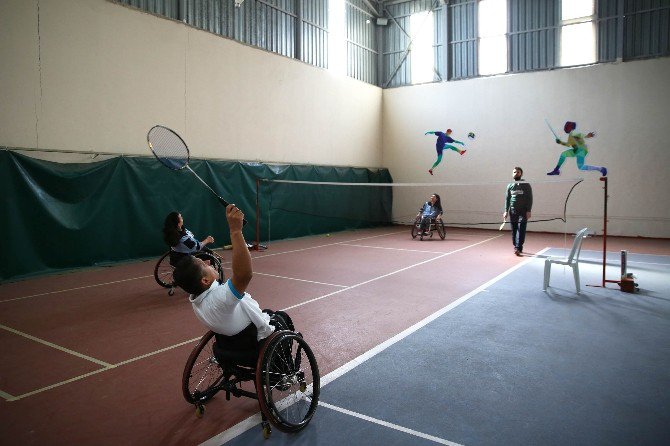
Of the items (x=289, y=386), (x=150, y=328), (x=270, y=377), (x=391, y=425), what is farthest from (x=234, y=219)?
(x=150, y=328)

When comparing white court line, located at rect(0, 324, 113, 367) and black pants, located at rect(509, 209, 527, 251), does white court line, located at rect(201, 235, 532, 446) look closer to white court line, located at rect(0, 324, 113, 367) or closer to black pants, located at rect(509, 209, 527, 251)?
white court line, located at rect(0, 324, 113, 367)

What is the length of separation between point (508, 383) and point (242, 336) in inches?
85.5

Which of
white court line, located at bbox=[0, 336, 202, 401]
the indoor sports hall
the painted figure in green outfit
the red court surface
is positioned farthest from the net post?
the painted figure in green outfit

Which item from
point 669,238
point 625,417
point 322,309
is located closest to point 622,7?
point 669,238

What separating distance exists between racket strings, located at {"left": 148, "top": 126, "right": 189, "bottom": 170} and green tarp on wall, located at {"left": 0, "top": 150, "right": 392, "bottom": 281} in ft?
14.0

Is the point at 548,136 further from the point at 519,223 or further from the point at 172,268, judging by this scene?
the point at 172,268

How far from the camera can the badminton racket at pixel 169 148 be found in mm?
5266

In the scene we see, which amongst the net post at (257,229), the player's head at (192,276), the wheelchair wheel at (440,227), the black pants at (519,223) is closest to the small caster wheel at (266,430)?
the player's head at (192,276)

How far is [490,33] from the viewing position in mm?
16344

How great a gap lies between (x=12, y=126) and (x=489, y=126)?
13.9 meters

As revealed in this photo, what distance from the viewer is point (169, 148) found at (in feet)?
18.3

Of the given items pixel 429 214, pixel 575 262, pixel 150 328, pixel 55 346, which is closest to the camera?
pixel 55 346

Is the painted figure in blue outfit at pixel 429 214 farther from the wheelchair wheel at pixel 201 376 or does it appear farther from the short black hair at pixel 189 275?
the short black hair at pixel 189 275

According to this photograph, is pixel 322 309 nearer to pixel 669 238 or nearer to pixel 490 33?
pixel 669 238
